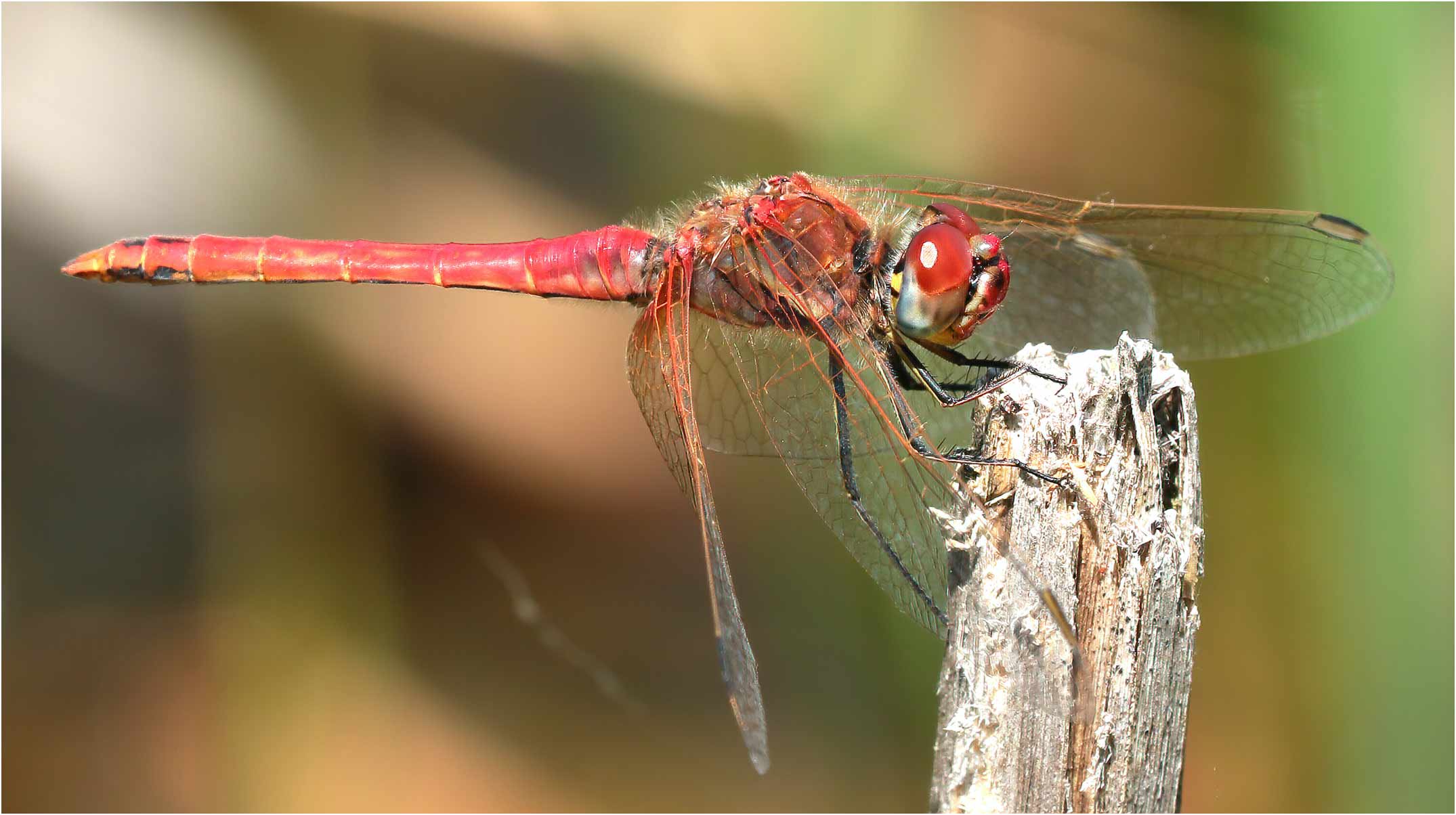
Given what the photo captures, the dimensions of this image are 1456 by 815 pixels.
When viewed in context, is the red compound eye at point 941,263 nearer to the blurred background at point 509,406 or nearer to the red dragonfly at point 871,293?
the red dragonfly at point 871,293

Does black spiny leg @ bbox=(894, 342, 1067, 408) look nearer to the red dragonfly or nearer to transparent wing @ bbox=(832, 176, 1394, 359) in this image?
the red dragonfly

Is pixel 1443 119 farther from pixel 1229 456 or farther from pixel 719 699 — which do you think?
pixel 719 699

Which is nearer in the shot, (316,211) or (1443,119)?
(1443,119)

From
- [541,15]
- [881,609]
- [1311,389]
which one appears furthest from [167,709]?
[1311,389]

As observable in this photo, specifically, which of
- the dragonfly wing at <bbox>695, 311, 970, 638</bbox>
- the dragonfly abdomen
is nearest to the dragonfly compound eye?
the dragonfly wing at <bbox>695, 311, 970, 638</bbox>

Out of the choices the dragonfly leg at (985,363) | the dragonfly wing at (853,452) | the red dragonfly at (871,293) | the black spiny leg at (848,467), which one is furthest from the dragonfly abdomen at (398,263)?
the dragonfly leg at (985,363)

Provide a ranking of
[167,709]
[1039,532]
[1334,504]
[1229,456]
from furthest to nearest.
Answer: [167,709]
[1229,456]
[1334,504]
[1039,532]

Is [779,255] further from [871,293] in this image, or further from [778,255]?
[871,293]
